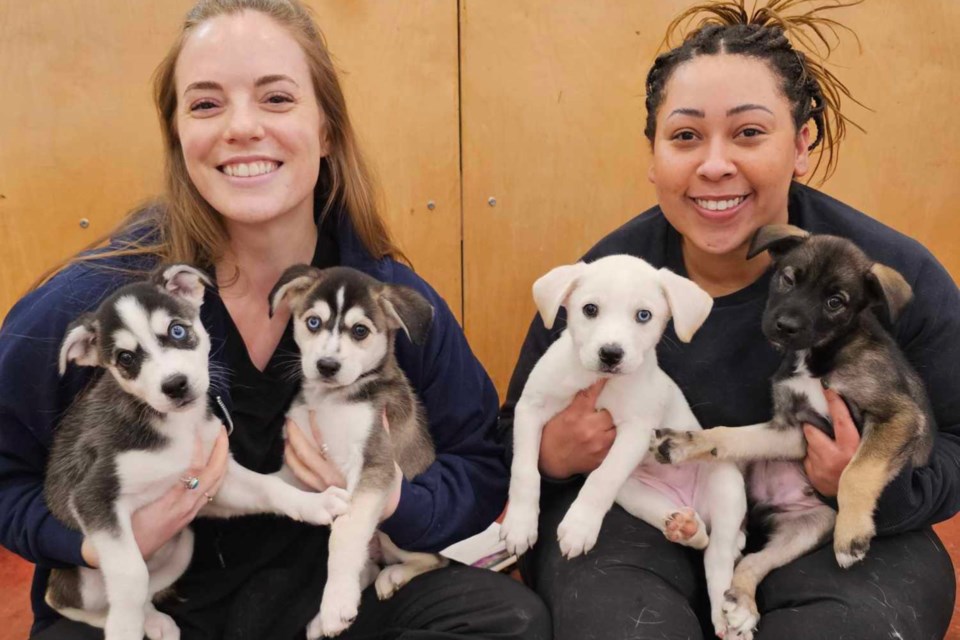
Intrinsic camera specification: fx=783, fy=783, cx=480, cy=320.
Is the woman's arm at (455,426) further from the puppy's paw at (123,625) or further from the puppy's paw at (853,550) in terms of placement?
the puppy's paw at (853,550)

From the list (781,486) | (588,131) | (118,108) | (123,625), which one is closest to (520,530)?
(781,486)

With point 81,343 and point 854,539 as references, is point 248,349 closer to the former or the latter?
point 81,343

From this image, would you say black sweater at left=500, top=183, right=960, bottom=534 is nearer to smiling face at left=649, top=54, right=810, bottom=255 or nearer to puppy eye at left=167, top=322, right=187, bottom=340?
smiling face at left=649, top=54, right=810, bottom=255

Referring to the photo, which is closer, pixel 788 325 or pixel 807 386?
pixel 788 325

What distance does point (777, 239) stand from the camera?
7.62 feet

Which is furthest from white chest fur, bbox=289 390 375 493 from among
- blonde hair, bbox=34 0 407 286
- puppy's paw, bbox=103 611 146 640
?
puppy's paw, bbox=103 611 146 640

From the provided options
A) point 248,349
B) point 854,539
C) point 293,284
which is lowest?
point 854,539

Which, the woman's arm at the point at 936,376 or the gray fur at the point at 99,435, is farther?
the woman's arm at the point at 936,376

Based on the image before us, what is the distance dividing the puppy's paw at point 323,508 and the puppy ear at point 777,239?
4.64ft

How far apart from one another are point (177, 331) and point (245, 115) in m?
0.65

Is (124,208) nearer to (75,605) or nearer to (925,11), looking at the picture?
(75,605)

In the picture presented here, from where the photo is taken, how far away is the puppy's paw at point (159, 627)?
2135 millimetres

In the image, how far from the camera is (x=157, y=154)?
385cm

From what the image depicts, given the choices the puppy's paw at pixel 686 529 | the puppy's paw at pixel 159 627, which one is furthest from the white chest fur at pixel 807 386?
the puppy's paw at pixel 159 627
